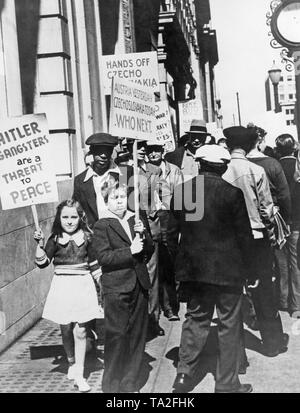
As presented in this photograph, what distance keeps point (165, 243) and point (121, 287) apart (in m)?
2.60

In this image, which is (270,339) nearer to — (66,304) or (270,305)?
(270,305)

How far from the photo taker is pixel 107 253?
4.85 metres

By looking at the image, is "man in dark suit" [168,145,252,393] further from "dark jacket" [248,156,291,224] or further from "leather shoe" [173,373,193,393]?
"dark jacket" [248,156,291,224]

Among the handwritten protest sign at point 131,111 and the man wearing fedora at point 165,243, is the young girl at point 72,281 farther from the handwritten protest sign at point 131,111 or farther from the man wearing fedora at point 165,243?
the man wearing fedora at point 165,243

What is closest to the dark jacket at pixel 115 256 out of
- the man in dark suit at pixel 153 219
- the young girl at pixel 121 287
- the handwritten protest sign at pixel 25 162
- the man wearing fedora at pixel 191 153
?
the young girl at pixel 121 287

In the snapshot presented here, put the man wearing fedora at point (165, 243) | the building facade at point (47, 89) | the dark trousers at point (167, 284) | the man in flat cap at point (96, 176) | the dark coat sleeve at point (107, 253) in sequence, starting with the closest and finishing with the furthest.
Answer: the dark coat sleeve at point (107, 253), the man in flat cap at point (96, 176), the building facade at point (47, 89), the man wearing fedora at point (165, 243), the dark trousers at point (167, 284)

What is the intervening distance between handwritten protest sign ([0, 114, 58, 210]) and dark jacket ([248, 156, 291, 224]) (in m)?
2.20

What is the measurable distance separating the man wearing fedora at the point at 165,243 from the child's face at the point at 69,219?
190 centimetres

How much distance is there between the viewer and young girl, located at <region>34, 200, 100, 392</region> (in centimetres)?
525

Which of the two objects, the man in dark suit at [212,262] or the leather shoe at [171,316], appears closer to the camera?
the man in dark suit at [212,262]

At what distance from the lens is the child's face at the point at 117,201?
4918mm

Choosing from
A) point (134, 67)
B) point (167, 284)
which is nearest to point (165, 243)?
point (167, 284)

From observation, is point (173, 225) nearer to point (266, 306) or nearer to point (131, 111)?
point (131, 111)

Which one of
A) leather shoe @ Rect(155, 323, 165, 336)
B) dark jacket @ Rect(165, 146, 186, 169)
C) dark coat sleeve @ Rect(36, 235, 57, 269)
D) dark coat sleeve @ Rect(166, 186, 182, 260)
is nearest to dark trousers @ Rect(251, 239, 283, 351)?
dark coat sleeve @ Rect(166, 186, 182, 260)
